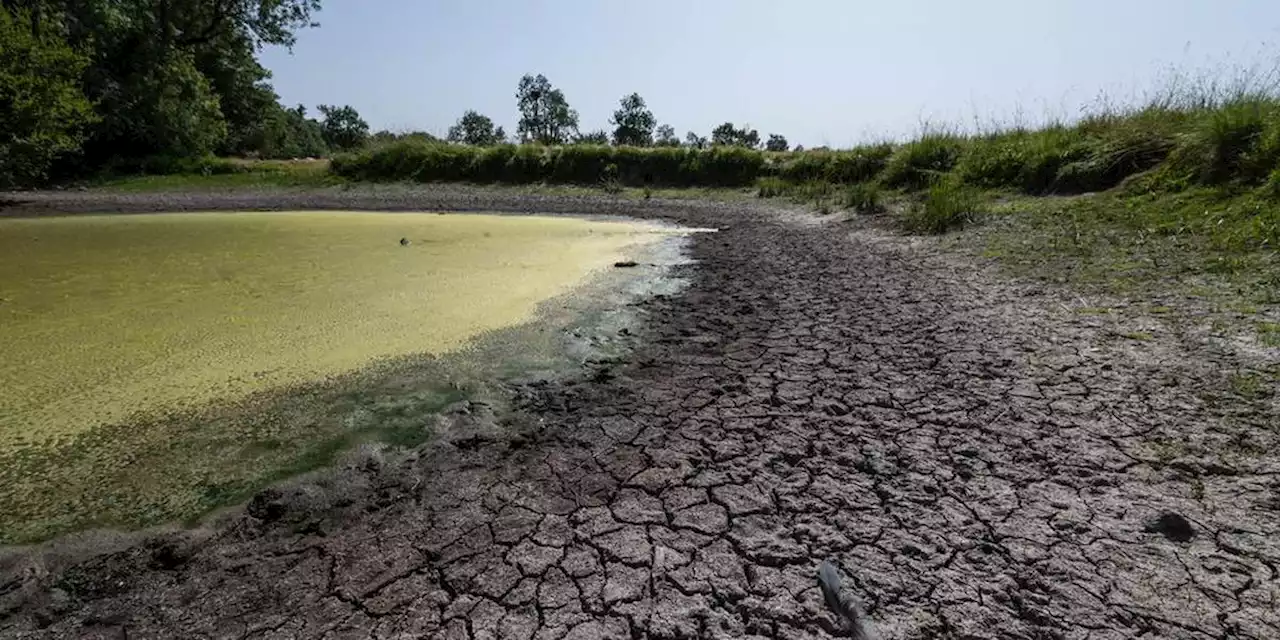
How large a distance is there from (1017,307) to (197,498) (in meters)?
4.33

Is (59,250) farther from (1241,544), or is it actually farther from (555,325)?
(1241,544)

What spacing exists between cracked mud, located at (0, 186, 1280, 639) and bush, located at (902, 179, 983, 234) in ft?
12.9

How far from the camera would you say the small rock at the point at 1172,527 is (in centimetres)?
176

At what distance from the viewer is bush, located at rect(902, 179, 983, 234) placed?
679 centimetres

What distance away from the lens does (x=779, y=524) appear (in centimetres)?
193

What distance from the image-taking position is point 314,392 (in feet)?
10.0

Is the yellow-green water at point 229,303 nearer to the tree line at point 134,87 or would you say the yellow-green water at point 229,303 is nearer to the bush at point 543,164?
the tree line at point 134,87

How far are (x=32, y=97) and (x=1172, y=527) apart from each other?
52.4 ft

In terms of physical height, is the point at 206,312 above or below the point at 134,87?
below

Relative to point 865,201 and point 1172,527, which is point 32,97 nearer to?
point 865,201

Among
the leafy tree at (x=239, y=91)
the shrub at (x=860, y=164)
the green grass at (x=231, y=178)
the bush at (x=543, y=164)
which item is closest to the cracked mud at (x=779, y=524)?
the shrub at (x=860, y=164)

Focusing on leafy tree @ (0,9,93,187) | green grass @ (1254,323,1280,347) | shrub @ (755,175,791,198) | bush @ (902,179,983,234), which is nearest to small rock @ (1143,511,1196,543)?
green grass @ (1254,323,1280,347)

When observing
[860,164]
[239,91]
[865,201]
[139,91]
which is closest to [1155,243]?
[865,201]

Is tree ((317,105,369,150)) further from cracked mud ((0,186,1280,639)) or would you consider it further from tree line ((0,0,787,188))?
cracked mud ((0,186,1280,639))
